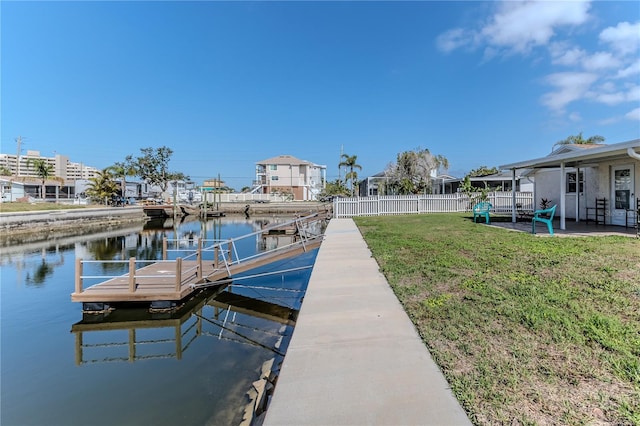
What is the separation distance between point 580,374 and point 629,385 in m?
0.32

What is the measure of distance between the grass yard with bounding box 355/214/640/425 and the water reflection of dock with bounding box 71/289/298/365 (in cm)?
345

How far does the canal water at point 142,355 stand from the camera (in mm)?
4902

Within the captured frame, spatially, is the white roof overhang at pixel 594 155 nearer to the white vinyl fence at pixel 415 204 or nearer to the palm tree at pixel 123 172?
the white vinyl fence at pixel 415 204

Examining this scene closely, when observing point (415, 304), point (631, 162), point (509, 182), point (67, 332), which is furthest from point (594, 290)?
point (509, 182)

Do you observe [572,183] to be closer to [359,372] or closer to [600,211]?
[600,211]

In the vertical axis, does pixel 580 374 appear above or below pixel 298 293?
above

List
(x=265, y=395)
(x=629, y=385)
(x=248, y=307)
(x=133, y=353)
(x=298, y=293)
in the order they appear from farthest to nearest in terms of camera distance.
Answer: (x=298, y=293) < (x=248, y=307) < (x=133, y=353) < (x=265, y=395) < (x=629, y=385)

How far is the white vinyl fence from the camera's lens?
2328 cm

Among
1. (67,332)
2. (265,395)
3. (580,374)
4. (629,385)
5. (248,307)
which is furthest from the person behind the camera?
(248,307)

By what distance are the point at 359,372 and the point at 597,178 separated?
46.6 feet

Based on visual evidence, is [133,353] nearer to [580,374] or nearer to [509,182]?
[580,374]

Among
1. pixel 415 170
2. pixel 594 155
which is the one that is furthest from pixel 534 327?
pixel 415 170

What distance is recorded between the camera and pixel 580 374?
295 cm

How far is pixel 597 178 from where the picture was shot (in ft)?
42.0
